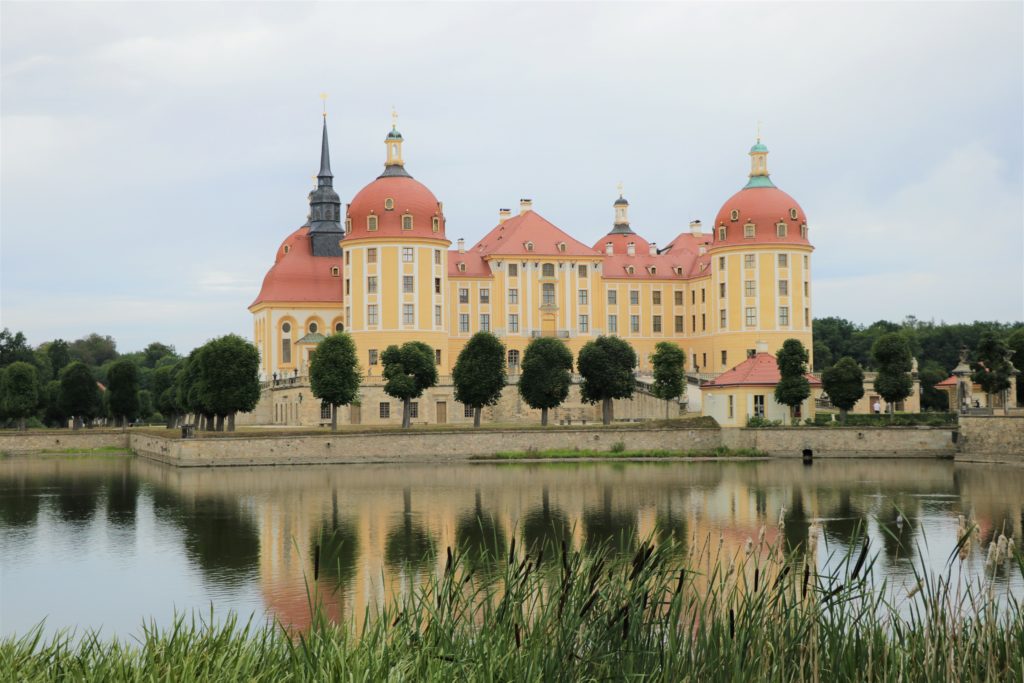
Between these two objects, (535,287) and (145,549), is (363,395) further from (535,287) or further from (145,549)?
(145,549)

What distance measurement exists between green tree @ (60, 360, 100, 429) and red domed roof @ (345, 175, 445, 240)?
17.2m

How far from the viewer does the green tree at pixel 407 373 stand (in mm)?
52812

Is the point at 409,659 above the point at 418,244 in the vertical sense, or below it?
below

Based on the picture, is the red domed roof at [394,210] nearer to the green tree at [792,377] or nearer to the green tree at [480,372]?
the green tree at [480,372]

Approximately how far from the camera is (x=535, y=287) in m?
68.1

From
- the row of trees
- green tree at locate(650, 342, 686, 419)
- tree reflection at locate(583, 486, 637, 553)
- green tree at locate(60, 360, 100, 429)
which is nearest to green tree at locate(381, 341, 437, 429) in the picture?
the row of trees

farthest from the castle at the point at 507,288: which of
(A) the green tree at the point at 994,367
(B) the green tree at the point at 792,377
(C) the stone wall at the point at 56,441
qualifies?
(A) the green tree at the point at 994,367

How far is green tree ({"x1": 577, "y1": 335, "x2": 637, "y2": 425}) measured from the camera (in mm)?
54312

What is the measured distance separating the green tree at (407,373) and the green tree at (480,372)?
141 centimetres

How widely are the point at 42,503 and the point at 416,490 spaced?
10703 mm

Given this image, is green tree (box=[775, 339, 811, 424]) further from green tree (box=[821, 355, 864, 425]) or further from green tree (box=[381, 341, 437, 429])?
green tree (box=[381, 341, 437, 429])

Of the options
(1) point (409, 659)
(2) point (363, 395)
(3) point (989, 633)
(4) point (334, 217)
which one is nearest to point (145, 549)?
(1) point (409, 659)

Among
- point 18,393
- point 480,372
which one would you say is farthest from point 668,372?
point 18,393

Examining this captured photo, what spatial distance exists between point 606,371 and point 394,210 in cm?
1531
